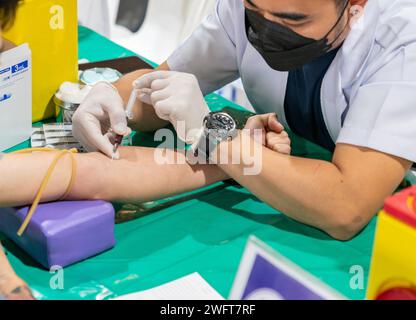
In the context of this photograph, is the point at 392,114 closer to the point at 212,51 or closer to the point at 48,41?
the point at 212,51

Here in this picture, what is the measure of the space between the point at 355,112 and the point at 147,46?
5.80 ft

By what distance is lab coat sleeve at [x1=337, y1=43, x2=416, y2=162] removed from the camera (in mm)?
1515

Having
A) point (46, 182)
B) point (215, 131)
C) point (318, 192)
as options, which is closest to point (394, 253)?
point (318, 192)

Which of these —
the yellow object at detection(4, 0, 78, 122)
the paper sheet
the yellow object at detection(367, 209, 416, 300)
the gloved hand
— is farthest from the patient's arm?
the yellow object at detection(367, 209, 416, 300)

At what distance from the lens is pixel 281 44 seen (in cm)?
163

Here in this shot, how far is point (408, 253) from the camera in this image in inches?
40.1

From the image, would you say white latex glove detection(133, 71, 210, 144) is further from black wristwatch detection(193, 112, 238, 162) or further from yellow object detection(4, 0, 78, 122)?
yellow object detection(4, 0, 78, 122)

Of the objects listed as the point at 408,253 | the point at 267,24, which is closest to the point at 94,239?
the point at 267,24

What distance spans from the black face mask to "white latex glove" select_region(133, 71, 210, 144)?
19 cm

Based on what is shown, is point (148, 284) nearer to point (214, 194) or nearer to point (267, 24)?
point (214, 194)

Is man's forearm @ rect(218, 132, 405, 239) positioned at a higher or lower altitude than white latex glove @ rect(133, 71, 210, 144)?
lower

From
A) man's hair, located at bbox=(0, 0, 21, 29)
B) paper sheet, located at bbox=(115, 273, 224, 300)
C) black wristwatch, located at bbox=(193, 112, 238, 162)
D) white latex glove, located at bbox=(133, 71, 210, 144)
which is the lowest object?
paper sheet, located at bbox=(115, 273, 224, 300)

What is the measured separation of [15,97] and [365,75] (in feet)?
3.03

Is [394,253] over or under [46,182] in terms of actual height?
over
